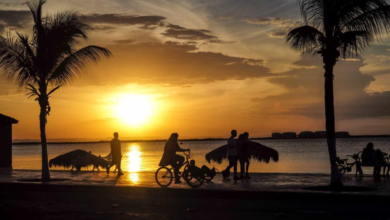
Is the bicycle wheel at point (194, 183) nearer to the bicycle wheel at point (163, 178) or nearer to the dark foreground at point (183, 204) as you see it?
the bicycle wheel at point (163, 178)

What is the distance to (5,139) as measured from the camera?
109ft

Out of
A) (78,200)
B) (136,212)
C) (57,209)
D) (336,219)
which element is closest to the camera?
(336,219)

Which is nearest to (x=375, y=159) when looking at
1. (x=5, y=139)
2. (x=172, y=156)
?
(x=172, y=156)

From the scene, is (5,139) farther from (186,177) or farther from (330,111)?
(330,111)

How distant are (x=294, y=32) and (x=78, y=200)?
27.1 ft

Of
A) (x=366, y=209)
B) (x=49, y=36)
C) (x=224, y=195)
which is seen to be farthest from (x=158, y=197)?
(x=49, y=36)

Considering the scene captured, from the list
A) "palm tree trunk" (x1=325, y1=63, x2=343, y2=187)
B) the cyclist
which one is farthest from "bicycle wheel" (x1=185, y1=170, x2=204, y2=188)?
"palm tree trunk" (x1=325, y1=63, x2=343, y2=187)

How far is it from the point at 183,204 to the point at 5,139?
2262 centimetres

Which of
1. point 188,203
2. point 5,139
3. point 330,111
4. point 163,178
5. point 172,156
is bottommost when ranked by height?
point 188,203

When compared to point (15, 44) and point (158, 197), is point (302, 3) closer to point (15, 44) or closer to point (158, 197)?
point (158, 197)

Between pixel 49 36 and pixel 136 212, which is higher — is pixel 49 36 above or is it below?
above

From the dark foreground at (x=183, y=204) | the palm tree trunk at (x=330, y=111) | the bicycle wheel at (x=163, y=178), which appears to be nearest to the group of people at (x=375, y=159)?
the palm tree trunk at (x=330, y=111)

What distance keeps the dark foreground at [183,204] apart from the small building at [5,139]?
16.1m

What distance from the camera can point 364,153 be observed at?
21.8m
